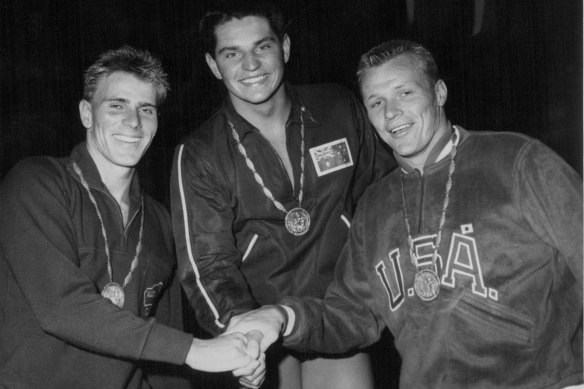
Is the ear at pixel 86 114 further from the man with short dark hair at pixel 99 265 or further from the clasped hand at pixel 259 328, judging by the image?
the clasped hand at pixel 259 328

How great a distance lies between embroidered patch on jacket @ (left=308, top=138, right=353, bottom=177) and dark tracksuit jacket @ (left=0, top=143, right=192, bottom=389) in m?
0.91

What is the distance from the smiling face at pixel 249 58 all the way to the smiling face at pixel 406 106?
44 cm

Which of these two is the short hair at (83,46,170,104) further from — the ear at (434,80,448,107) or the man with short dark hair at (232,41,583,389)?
the ear at (434,80,448,107)

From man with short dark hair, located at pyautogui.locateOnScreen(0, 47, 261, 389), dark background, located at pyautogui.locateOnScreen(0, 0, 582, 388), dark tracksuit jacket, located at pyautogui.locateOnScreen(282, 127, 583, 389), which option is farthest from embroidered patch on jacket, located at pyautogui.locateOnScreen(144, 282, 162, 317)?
dark background, located at pyautogui.locateOnScreen(0, 0, 582, 388)

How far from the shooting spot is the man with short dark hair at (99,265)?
208 cm

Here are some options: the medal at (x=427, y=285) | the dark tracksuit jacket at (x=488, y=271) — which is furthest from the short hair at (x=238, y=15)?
the medal at (x=427, y=285)

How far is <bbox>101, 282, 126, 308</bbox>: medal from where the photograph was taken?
2.32m

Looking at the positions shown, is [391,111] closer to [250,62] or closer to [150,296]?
[250,62]

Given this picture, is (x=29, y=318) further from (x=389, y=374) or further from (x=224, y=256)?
(x=389, y=374)

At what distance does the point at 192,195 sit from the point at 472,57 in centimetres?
310

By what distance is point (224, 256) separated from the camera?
249 centimetres

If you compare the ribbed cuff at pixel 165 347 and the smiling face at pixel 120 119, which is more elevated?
the smiling face at pixel 120 119

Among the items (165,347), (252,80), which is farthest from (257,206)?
(165,347)

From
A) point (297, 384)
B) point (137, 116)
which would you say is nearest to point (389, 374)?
point (297, 384)
